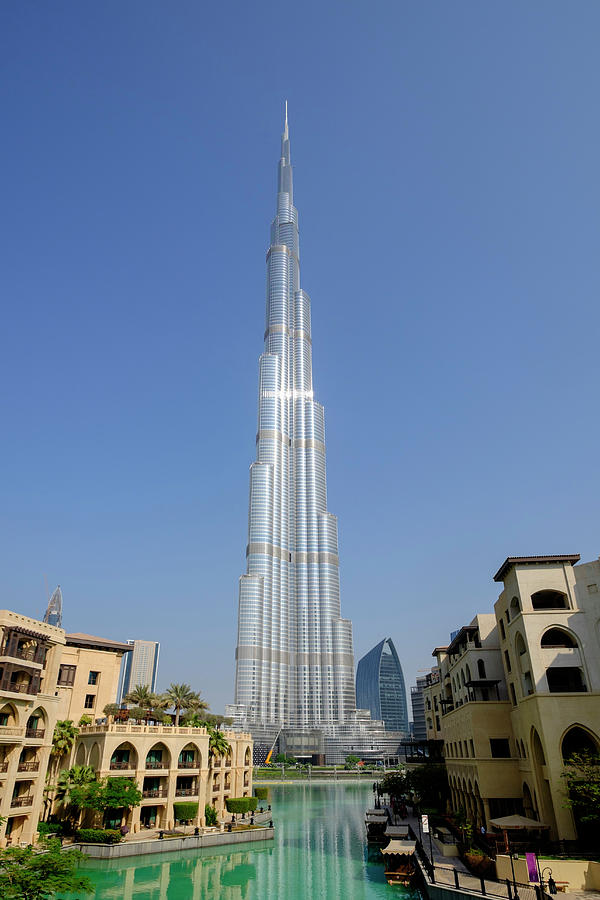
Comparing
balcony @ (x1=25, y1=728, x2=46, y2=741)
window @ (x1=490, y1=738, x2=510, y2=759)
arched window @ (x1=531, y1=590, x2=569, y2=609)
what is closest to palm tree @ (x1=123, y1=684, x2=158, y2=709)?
balcony @ (x1=25, y1=728, x2=46, y2=741)

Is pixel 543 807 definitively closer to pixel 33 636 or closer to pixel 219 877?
pixel 219 877

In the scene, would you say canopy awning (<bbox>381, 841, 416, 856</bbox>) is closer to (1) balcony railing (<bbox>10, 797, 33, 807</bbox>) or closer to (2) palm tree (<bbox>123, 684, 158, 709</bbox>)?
(1) balcony railing (<bbox>10, 797, 33, 807</bbox>)

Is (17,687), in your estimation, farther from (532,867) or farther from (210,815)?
(532,867)

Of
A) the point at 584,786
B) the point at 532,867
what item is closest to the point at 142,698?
the point at 532,867

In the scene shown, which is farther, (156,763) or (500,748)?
(156,763)

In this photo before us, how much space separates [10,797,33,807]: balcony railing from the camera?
45984 millimetres

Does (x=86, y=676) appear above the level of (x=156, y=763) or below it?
above

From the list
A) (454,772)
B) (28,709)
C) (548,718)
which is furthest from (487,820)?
(28,709)

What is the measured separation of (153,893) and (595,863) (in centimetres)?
2919

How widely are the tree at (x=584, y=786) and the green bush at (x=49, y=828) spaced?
4140 cm

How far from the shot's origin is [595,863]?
103 feet

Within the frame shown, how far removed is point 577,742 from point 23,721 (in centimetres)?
4215

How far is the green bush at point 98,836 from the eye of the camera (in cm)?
4981

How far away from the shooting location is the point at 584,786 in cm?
3591
